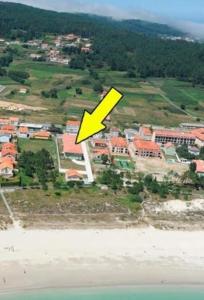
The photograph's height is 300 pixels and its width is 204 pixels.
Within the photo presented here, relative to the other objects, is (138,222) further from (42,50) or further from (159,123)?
(42,50)

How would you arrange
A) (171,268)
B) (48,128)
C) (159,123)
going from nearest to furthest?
(171,268)
(48,128)
(159,123)

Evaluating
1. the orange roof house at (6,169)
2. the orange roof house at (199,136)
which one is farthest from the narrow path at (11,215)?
the orange roof house at (199,136)

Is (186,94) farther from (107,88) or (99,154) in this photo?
(99,154)

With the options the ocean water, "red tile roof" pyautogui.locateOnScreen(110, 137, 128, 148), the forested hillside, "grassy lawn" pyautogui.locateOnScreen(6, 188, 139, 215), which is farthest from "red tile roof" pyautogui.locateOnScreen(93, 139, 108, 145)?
the forested hillside

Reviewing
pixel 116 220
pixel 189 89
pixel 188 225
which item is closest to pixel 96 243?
pixel 116 220

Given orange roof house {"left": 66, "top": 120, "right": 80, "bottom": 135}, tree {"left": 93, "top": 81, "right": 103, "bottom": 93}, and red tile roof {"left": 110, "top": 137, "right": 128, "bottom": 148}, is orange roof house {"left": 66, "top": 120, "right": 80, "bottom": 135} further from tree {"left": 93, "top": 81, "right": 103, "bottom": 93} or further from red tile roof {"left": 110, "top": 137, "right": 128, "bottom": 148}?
tree {"left": 93, "top": 81, "right": 103, "bottom": 93}

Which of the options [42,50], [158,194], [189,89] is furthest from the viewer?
[42,50]

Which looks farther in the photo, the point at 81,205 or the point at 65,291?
the point at 81,205
